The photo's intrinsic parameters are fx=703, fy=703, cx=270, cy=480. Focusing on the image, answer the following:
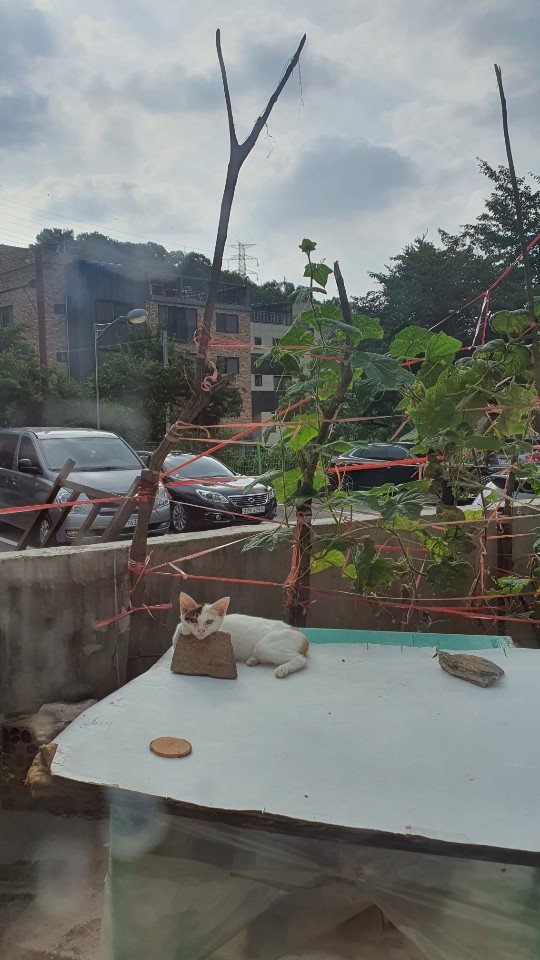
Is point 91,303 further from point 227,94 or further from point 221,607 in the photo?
point 221,607

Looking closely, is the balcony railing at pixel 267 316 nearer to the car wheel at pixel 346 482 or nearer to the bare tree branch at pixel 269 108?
the car wheel at pixel 346 482

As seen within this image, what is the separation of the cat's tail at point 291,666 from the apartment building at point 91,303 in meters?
26.2

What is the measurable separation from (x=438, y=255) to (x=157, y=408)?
12.5 m

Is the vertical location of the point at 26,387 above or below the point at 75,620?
above

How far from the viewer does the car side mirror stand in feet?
29.3

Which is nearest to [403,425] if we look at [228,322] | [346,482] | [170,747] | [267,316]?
[346,482]

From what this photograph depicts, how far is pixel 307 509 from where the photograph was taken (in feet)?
10.6

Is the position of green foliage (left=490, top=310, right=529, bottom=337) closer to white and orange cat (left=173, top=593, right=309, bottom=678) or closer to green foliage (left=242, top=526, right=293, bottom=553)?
green foliage (left=242, top=526, right=293, bottom=553)

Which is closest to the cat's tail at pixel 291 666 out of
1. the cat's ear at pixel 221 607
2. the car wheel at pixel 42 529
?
the cat's ear at pixel 221 607

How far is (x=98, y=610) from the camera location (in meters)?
3.20

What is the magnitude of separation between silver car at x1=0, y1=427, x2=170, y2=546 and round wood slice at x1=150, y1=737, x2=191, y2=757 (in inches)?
234

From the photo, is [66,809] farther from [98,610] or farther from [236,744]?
[236,744]

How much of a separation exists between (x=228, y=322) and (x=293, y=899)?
33.4 metres

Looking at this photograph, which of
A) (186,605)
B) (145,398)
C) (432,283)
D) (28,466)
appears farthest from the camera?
(432,283)
